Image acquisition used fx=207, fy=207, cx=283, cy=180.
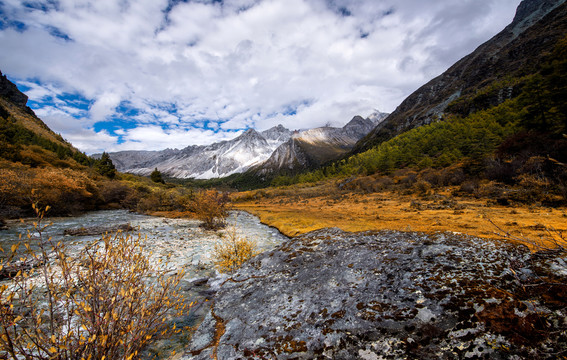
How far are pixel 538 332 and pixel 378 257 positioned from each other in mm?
2813

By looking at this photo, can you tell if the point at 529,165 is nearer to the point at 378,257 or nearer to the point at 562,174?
the point at 562,174

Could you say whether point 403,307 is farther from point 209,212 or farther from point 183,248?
point 209,212

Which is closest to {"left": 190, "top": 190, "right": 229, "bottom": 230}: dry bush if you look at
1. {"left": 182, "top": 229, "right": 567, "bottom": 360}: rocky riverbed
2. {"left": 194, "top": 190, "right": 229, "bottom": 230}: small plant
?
{"left": 194, "top": 190, "right": 229, "bottom": 230}: small plant

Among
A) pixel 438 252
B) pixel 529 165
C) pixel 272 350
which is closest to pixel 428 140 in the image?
pixel 529 165

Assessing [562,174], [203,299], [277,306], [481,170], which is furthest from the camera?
[481,170]

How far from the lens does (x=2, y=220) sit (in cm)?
1346

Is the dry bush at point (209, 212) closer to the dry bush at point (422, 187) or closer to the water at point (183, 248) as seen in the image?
the water at point (183, 248)

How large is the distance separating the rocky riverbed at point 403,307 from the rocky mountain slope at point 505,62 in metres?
89.1

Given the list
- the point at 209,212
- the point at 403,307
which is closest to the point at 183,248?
the point at 209,212

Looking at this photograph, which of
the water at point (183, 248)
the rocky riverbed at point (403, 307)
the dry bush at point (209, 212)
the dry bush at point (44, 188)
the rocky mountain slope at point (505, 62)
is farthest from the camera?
the rocky mountain slope at point (505, 62)

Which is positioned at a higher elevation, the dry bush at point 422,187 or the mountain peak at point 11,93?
the mountain peak at point 11,93

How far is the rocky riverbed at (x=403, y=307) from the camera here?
234 cm

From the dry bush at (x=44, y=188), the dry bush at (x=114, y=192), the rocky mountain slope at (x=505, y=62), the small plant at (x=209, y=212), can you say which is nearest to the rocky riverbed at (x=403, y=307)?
the small plant at (x=209, y=212)

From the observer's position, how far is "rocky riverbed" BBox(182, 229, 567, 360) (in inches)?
92.3
